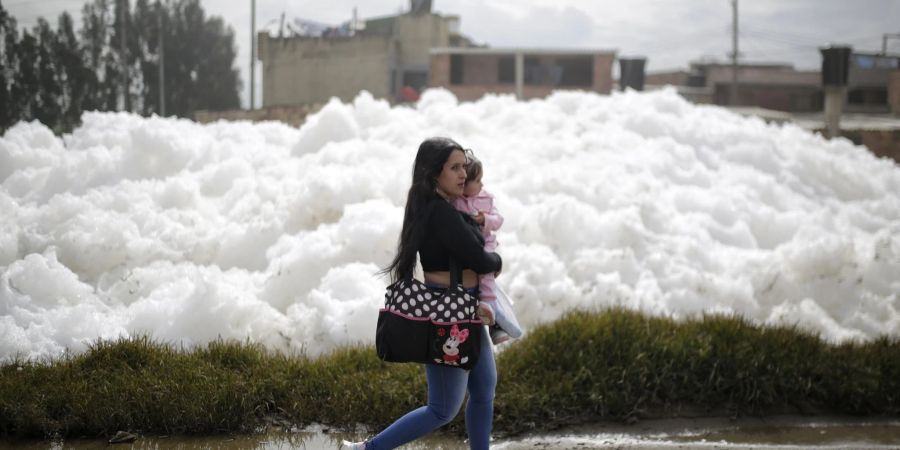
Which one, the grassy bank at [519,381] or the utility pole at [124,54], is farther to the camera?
the utility pole at [124,54]

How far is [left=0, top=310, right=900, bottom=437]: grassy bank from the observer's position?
4840 mm

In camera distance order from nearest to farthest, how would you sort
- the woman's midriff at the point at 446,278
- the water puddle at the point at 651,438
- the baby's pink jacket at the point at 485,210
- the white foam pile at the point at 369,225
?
the woman's midriff at the point at 446,278, the baby's pink jacket at the point at 485,210, the water puddle at the point at 651,438, the white foam pile at the point at 369,225

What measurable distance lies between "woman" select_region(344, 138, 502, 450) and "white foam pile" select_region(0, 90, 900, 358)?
2.24 m

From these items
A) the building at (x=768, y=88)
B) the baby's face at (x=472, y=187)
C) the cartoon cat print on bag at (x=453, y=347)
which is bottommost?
the cartoon cat print on bag at (x=453, y=347)

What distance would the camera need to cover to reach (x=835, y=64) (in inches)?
517

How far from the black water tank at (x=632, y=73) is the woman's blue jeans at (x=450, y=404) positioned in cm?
1692

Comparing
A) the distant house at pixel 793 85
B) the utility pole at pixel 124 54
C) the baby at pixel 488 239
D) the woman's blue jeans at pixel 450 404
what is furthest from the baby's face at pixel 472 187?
the distant house at pixel 793 85

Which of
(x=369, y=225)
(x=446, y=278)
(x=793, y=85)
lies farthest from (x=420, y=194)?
(x=793, y=85)

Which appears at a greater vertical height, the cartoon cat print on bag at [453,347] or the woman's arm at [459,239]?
the woman's arm at [459,239]

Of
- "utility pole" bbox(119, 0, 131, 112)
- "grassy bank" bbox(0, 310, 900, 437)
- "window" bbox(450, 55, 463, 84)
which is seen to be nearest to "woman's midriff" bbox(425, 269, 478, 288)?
"grassy bank" bbox(0, 310, 900, 437)

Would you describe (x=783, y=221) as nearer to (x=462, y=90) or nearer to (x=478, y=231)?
(x=478, y=231)

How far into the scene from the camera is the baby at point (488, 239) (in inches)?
150

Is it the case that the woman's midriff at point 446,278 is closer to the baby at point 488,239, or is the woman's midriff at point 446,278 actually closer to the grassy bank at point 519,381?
the baby at point 488,239

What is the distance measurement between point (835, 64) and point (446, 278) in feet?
37.0
